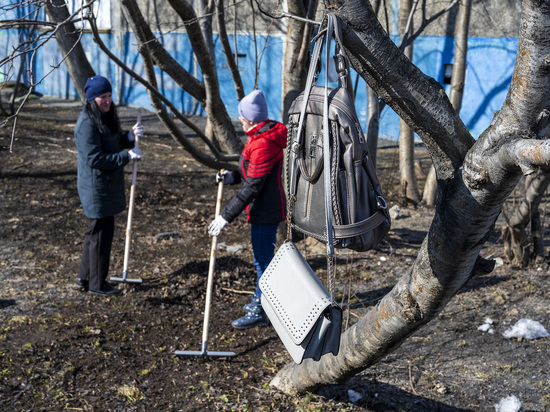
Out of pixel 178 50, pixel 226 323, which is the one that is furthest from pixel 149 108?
pixel 226 323

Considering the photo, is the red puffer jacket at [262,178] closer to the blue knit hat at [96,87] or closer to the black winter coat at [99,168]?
the black winter coat at [99,168]

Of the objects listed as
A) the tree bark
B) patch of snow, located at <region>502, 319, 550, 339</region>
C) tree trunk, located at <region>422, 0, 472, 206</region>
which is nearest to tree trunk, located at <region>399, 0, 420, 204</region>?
tree trunk, located at <region>422, 0, 472, 206</region>

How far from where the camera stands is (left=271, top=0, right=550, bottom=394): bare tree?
2.16 m

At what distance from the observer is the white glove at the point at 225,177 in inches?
187

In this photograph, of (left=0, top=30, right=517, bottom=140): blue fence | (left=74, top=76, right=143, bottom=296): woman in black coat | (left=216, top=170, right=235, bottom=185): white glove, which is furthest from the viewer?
(left=0, top=30, right=517, bottom=140): blue fence

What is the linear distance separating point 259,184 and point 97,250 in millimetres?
1728

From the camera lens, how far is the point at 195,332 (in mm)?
4605

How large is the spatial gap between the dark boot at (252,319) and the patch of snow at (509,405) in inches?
73.7

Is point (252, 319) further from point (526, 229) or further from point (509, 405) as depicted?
point (526, 229)

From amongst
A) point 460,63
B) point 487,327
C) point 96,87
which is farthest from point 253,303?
point 460,63

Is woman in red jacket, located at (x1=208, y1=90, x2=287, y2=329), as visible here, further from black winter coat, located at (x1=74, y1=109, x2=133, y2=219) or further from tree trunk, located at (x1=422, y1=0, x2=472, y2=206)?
tree trunk, located at (x1=422, y1=0, x2=472, y2=206)

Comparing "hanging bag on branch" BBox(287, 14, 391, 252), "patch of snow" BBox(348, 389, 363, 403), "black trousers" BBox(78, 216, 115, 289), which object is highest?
"hanging bag on branch" BBox(287, 14, 391, 252)

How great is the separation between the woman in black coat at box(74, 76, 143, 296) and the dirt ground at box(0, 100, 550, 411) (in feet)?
0.73

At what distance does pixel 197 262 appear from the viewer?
19.1ft
